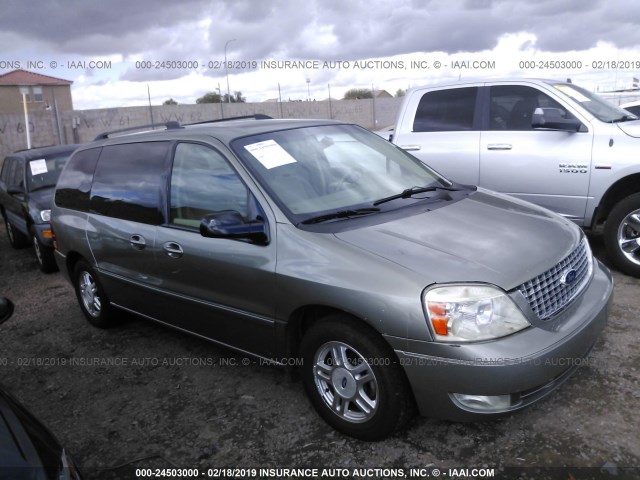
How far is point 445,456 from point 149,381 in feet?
7.09

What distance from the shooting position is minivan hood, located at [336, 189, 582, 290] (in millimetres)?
2646

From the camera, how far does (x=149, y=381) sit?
392 cm

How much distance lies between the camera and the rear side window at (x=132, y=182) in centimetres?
389

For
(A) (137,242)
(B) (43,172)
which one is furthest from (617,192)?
(B) (43,172)

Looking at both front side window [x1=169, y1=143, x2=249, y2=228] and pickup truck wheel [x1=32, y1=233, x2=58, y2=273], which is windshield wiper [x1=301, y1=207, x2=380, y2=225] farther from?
pickup truck wheel [x1=32, y1=233, x2=58, y2=273]

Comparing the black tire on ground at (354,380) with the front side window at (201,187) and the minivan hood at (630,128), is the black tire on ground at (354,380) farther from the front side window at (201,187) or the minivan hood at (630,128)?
the minivan hood at (630,128)

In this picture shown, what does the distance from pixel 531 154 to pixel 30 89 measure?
46179 mm

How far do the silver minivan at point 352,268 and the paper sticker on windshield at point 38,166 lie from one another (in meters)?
4.09

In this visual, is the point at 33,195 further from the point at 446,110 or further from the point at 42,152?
the point at 446,110

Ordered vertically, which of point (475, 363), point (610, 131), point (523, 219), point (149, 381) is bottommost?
point (149, 381)

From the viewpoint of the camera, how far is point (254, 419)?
→ 332 cm

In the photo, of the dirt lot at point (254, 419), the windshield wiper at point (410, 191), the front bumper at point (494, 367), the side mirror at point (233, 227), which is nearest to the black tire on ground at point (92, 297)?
the dirt lot at point (254, 419)

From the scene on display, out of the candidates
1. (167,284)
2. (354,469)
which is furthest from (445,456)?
(167,284)

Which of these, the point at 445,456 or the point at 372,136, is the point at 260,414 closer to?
the point at 445,456
